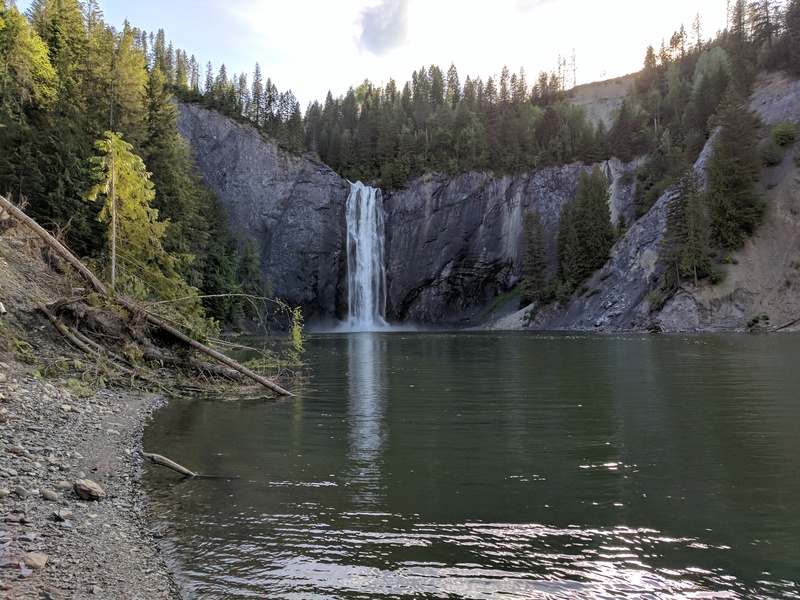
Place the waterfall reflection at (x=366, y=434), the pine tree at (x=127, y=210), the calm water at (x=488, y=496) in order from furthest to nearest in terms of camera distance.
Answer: the pine tree at (x=127, y=210), the waterfall reflection at (x=366, y=434), the calm water at (x=488, y=496)

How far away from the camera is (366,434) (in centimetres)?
980

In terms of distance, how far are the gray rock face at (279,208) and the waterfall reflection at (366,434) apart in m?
55.3

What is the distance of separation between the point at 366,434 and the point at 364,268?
6415 cm

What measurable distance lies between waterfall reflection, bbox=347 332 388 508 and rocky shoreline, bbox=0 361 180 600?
2.59 meters

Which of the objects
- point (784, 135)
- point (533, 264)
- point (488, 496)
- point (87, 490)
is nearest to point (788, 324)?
point (784, 135)

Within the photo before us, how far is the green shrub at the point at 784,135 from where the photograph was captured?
50156 mm

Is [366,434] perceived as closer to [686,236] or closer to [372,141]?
[686,236]

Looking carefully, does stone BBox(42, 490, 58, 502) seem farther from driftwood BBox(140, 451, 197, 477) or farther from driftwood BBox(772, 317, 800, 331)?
driftwood BBox(772, 317, 800, 331)

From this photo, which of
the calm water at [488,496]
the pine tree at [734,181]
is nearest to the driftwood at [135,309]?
the calm water at [488,496]

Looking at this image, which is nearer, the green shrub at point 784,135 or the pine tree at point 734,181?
the pine tree at point 734,181

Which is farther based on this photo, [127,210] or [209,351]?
[127,210]

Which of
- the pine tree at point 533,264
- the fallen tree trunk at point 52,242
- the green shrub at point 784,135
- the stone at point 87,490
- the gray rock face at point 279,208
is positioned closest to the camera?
the stone at point 87,490

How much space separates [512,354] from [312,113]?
88818 millimetres

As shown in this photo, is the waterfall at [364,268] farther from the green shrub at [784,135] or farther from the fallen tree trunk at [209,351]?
the fallen tree trunk at [209,351]
